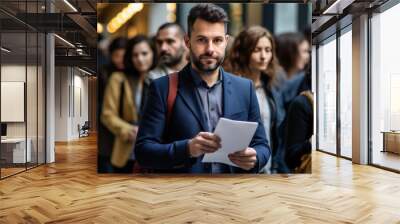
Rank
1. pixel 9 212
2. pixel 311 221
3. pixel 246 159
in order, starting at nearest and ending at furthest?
pixel 311 221, pixel 9 212, pixel 246 159

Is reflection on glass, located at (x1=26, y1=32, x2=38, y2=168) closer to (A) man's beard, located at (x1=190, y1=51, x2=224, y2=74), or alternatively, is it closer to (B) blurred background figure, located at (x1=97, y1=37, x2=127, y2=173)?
(B) blurred background figure, located at (x1=97, y1=37, x2=127, y2=173)

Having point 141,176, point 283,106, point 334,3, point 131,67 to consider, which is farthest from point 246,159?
point 334,3

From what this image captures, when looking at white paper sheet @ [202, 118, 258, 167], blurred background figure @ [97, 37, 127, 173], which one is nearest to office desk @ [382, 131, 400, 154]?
white paper sheet @ [202, 118, 258, 167]

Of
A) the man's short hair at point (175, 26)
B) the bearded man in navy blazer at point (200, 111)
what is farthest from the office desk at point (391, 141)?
the man's short hair at point (175, 26)

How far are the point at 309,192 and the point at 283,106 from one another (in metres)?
1.69

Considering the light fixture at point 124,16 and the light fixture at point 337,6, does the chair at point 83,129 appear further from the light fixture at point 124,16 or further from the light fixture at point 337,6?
the light fixture at point 337,6

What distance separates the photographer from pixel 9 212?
455cm

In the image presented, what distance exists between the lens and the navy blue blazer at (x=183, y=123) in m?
6.48

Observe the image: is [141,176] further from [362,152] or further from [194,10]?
[362,152]

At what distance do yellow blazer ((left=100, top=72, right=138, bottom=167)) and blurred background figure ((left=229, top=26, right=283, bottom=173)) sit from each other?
1733 mm

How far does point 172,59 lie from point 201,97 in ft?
2.69

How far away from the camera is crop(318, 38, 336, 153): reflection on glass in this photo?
431 inches

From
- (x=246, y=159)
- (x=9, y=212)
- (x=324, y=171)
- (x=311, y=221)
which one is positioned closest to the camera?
(x=311, y=221)

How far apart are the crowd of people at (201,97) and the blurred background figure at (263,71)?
0.02 meters
